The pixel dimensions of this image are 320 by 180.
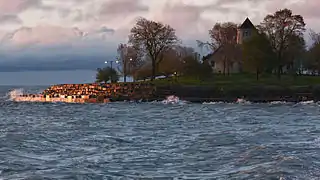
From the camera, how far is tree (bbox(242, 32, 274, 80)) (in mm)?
100344

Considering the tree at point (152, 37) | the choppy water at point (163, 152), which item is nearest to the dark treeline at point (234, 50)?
the tree at point (152, 37)

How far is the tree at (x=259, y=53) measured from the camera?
100344mm

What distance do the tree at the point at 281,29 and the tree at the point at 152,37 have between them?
66.7 ft

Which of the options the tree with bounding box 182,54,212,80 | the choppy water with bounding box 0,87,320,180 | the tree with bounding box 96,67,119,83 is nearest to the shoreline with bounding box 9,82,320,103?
the tree with bounding box 182,54,212,80

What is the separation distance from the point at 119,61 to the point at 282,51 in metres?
58.8

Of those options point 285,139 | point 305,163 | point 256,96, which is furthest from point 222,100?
point 305,163

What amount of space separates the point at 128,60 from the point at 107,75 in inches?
395

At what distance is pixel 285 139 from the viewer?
110ft

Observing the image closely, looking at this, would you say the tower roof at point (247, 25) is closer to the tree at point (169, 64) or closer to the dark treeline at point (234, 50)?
the dark treeline at point (234, 50)

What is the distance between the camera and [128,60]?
144750mm

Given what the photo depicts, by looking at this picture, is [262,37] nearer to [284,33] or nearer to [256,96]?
[284,33]

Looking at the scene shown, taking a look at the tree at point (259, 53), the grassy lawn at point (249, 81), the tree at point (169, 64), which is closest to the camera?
the grassy lawn at point (249, 81)

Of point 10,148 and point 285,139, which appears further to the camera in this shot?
point 285,139

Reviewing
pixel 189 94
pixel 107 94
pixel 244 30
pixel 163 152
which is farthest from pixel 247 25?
pixel 163 152
